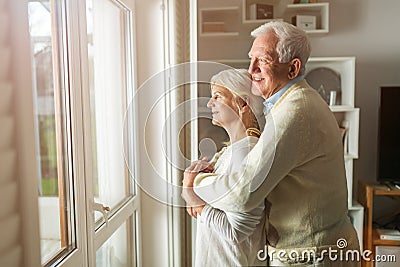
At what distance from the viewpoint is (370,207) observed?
845 mm

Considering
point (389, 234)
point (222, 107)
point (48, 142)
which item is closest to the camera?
point (48, 142)

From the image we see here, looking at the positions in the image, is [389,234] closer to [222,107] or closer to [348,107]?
[348,107]

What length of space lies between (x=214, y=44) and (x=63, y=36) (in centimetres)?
36

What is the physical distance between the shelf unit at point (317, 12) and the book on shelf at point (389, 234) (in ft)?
1.62

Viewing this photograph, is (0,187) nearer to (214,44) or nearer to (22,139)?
(22,139)

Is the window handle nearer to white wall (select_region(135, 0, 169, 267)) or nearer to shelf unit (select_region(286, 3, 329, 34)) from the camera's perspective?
white wall (select_region(135, 0, 169, 267))

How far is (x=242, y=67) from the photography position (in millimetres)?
742

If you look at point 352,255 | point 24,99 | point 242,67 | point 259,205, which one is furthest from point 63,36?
point 352,255

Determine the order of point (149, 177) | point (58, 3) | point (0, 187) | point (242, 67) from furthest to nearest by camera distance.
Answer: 1. point (149, 177)
2. point (242, 67)
3. point (58, 3)
4. point (0, 187)

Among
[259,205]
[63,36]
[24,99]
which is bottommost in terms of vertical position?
[259,205]

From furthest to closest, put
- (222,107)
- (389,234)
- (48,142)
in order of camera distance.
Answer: (389,234) < (222,107) < (48,142)

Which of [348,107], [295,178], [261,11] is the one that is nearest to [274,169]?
[295,178]

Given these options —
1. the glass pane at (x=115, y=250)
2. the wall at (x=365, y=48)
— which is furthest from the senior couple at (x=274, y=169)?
the glass pane at (x=115, y=250)

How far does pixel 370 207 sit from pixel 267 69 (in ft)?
1.40
